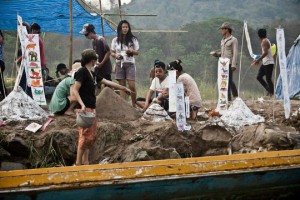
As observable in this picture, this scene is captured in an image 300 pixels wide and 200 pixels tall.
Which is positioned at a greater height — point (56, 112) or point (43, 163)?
point (56, 112)

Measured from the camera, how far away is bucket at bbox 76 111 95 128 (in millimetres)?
4434

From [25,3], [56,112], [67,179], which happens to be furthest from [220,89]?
[25,3]

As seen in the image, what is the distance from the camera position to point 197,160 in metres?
3.69

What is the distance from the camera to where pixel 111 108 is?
19.6 feet

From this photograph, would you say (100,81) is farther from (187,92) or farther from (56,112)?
(187,92)

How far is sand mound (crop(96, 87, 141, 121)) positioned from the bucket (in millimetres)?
1401

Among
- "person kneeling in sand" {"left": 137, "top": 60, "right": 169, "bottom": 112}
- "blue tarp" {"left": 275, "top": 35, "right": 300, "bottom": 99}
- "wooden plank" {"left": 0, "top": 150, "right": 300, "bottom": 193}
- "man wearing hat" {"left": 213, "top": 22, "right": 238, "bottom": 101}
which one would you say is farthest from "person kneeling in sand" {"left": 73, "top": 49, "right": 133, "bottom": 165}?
"blue tarp" {"left": 275, "top": 35, "right": 300, "bottom": 99}

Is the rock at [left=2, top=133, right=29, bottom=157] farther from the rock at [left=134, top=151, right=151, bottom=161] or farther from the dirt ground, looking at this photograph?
the rock at [left=134, top=151, right=151, bottom=161]

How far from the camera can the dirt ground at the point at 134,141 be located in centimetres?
496

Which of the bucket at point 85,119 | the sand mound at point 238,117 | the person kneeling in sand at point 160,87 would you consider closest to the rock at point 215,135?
the sand mound at point 238,117

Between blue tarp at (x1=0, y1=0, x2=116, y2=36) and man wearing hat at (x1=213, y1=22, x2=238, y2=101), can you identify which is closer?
man wearing hat at (x1=213, y1=22, x2=238, y2=101)

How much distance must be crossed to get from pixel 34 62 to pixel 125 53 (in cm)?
151

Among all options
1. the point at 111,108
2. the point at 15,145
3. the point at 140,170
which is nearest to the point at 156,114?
the point at 111,108

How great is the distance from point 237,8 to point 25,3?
Answer: 27.4 metres
